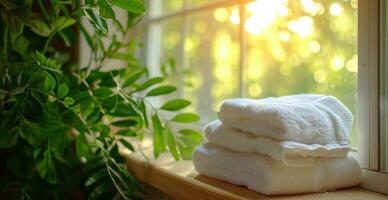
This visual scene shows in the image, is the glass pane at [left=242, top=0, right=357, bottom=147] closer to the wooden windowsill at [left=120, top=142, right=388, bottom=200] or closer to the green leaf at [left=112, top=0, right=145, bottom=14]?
the wooden windowsill at [left=120, top=142, right=388, bottom=200]

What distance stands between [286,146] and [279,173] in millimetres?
56

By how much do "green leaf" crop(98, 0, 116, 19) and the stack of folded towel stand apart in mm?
274

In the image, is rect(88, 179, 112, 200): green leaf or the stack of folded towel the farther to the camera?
rect(88, 179, 112, 200): green leaf

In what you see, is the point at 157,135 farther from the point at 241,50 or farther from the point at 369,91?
the point at 369,91

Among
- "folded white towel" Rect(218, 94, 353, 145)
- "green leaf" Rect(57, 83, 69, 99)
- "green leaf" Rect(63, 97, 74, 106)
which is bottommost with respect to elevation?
"folded white towel" Rect(218, 94, 353, 145)

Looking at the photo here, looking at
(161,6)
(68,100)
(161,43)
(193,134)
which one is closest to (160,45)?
(161,43)

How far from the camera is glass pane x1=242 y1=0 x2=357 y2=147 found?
0.84 m

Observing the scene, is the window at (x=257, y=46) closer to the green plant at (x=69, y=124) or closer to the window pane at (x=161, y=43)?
the window pane at (x=161, y=43)

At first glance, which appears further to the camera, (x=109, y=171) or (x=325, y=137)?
(x=109, y=171)

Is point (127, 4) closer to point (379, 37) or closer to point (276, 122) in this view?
point (276, 122)

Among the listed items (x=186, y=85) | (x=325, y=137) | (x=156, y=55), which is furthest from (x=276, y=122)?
(x=156, y=55)

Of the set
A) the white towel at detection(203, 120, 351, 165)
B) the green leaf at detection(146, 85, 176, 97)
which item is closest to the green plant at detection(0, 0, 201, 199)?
the green leaf at detection(146, 85, 176, 97)

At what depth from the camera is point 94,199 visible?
941 millimetres

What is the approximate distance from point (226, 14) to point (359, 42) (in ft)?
1.79
